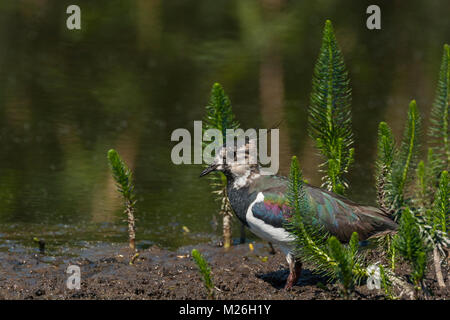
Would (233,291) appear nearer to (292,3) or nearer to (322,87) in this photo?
(322,87)

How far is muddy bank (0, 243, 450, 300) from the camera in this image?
277 inches

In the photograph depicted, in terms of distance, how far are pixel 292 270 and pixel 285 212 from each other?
1.81ft

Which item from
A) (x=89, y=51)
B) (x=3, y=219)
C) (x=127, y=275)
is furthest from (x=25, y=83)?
(x=127, y=275)

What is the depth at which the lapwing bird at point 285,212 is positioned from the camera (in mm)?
7117

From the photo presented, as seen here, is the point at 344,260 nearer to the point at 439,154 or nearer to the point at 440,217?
the point at 440,217

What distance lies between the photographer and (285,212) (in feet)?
23.6

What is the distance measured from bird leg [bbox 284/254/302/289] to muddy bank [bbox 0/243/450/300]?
0.23 ft

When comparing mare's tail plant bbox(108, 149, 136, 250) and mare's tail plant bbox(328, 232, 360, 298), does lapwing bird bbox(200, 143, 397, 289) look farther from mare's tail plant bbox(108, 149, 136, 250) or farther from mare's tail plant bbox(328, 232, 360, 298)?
mare's tail plant bbox(108, 149, 136, 250)

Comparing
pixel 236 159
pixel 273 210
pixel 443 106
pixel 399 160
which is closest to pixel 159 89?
pixel 236 159

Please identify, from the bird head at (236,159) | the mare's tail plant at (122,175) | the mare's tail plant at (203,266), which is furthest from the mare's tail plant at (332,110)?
the mare's tail plant at (203,266)

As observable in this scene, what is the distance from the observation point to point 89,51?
17141 millimetres

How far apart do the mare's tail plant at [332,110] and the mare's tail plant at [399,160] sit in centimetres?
66

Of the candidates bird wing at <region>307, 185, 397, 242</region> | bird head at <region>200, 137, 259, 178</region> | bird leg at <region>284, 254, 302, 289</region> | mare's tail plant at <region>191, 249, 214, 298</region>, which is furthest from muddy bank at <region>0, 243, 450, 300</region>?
bird head at <region>200, 137, 259, 178</region>

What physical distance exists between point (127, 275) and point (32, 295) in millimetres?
995
